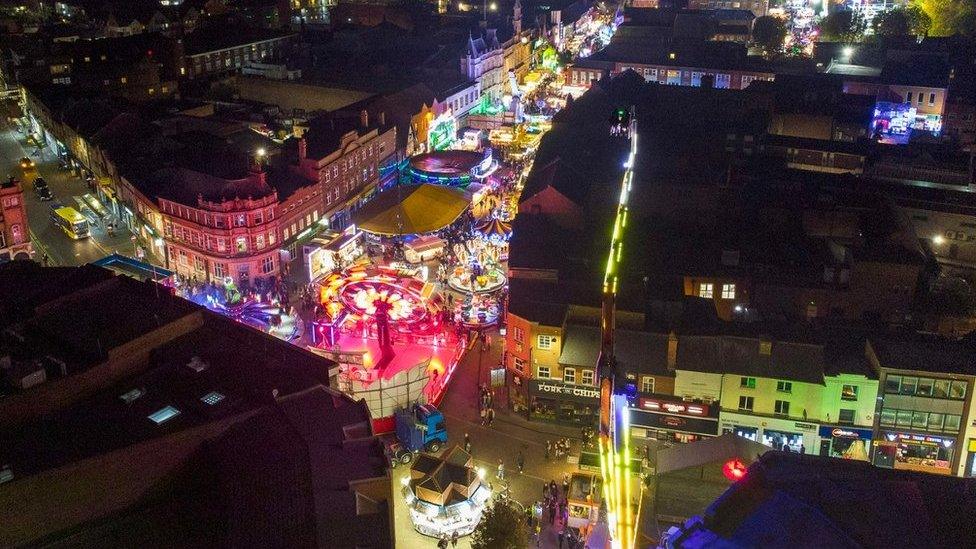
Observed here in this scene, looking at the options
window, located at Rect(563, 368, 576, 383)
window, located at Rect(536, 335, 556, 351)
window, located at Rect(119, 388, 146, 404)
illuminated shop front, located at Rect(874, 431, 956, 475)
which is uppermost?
window, located at Rect(119, 388, 146, 404)

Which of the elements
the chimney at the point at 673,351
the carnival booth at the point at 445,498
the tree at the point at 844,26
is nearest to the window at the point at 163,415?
the carnival booth at the point at 445,498

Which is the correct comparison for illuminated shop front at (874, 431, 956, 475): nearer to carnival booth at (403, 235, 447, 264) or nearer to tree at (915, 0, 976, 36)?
carnival booth at (403, 235, 447, 264)

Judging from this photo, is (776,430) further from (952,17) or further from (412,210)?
(952,17)

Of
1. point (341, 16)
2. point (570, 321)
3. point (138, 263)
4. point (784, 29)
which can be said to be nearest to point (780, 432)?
point (570, 321)

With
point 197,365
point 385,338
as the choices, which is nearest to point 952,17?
point 385,338

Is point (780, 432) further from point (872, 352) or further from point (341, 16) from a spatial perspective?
point (341, 16)

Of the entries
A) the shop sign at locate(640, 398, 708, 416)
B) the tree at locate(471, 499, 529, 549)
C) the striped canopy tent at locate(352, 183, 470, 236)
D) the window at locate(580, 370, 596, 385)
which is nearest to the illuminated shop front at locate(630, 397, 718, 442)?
the shop sign at locate(640, 398, 708, 416)

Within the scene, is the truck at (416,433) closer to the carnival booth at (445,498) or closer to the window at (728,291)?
the carnival booth at (445,498)
